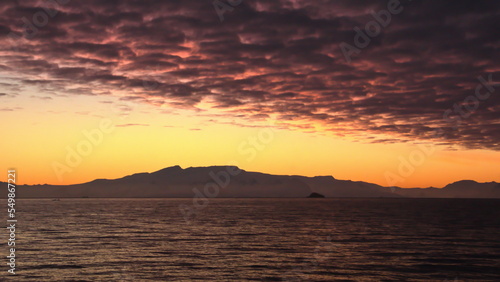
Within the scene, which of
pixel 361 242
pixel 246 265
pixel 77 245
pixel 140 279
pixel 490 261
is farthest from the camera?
A: pixel 361 242

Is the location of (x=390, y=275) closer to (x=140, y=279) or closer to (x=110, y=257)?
(x=140, y=279)

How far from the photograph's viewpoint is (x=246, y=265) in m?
48.1

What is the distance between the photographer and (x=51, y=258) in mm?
51875

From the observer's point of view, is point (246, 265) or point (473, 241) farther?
point (473, 241)

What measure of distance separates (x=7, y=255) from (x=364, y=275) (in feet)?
136

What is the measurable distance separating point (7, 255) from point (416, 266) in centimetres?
4749

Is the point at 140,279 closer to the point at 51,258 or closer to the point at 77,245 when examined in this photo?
the point at 51,258

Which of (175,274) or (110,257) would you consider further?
(110,257)

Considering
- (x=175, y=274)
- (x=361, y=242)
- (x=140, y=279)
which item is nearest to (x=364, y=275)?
(x=175, y=274)

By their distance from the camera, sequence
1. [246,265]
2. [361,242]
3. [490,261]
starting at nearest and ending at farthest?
[246,265] → [490,261] → [361,242]


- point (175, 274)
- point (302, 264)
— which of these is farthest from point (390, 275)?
point (175, 274)

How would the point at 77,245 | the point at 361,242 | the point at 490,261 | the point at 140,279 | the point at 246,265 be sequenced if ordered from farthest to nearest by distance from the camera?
the point at 361,242 → the point at 77,245 → the point at 490,261 → the point at 246,265 → the point at 140,279

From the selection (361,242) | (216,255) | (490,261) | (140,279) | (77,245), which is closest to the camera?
(140,279)

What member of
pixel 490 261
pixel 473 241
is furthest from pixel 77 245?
pixel 473 241
